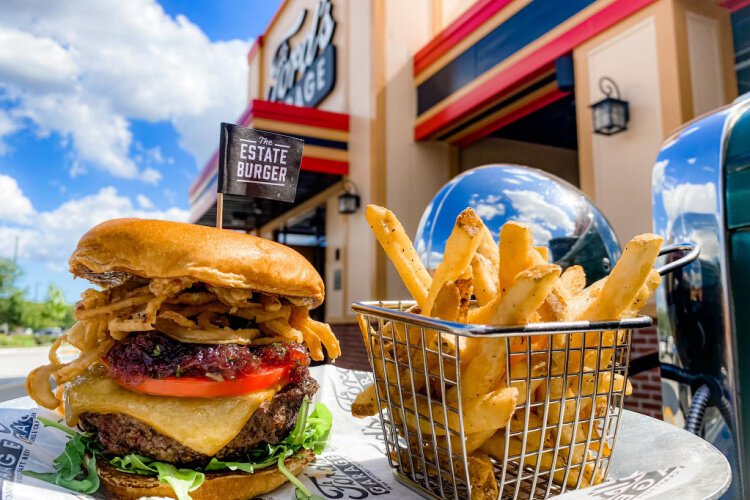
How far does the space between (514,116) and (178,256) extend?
20.9 ft

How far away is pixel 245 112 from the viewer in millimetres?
8227

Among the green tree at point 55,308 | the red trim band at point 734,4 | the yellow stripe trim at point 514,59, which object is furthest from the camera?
the green tree at point 55,308

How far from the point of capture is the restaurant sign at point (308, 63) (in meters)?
9.81

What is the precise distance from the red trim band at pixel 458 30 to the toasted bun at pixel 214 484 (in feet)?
20.6

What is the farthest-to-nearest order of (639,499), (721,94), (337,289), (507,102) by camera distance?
1. (337,289)
2. (507,102)
3. (721,94)
4. (639,499)

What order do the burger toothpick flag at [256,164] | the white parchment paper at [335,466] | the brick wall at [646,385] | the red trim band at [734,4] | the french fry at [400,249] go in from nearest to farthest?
the white parchment paper at [335,466], the french fry at [400,249], the burger toothpick flag at [256,164], the brick wall at [646,385], the red trim band at [734,4]

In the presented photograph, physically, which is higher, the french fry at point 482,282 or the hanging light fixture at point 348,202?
the hanging light fixture at point 348,202

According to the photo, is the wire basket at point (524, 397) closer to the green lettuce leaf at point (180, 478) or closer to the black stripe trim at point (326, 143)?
the green lettuce leaf at point (180, 478)

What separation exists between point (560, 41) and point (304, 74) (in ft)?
21.6

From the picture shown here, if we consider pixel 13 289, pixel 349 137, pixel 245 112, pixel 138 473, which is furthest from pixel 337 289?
pixel 13 289

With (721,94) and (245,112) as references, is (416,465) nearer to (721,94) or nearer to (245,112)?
(721,94)

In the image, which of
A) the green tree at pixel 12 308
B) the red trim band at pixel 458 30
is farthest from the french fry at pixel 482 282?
the green tree at pixel 12 308

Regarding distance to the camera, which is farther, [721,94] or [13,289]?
[13,289]

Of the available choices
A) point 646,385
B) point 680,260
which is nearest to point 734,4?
point 646,385
